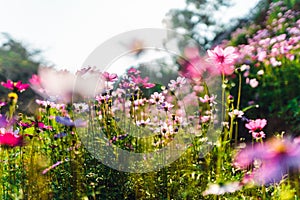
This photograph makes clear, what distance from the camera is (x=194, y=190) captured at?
5.50ft

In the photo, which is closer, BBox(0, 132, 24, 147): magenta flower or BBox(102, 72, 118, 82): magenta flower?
BBox(0, 132, 24, 147): magenta flower

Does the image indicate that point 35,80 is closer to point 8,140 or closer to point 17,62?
point 8,140

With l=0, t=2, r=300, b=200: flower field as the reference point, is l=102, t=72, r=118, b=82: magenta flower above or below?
above

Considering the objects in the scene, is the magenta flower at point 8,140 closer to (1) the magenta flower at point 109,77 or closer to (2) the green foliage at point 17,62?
(1) the magenta flower at point 109,77

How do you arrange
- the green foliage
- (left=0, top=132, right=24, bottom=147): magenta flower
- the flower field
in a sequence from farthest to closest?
the green foliage < the flower field < (left=0, top=132, right=24, bottom=147): magenta flower

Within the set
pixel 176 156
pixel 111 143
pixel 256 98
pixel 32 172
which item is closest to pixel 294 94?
pixel 256 98

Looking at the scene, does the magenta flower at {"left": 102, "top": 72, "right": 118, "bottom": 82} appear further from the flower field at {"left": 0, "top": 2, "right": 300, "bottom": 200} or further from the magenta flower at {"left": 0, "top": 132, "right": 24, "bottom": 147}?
the magenta flower at {"left": 0, "top": 132, "right": 24, "bottom": 147}

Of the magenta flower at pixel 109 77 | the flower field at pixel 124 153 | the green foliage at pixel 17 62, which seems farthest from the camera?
the green foliage at pixel 17 62

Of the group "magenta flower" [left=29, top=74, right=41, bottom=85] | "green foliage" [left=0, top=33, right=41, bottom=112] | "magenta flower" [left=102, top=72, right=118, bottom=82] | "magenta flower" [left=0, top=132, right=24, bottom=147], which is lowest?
"magenta flower" [left=0, top=132, right=24, bottom=147]

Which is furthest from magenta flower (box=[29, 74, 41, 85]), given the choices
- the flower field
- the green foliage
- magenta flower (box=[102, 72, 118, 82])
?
the green foliage

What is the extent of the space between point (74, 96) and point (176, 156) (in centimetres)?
52

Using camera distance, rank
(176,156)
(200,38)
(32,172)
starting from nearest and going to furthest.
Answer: (32,172)
(176,156)
(200,38)

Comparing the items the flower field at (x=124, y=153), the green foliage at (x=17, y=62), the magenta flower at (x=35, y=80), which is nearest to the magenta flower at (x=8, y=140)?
the flower field at (x=124, y=153)

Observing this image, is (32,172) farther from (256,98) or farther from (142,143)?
(256,98)
